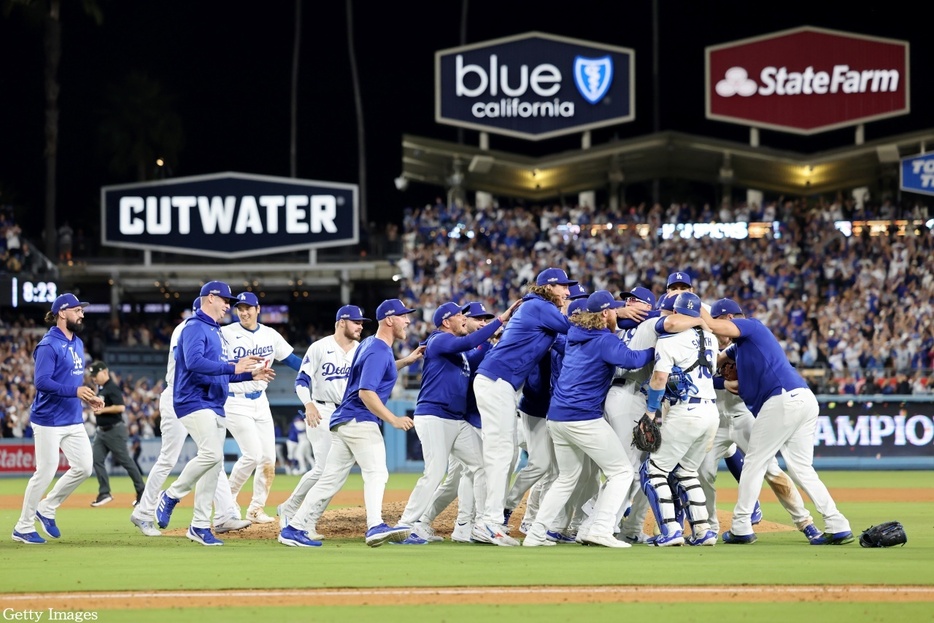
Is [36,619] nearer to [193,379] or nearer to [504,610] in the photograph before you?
[504,610]

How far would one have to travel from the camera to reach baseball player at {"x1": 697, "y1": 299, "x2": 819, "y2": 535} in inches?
450

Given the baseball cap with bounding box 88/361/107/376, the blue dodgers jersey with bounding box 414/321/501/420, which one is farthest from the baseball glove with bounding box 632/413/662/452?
the baseball cap with bounding box 88/361/107/376

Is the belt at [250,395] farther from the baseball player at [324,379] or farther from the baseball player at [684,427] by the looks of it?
the baseball player at [684,427]

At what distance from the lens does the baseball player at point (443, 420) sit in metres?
11.5

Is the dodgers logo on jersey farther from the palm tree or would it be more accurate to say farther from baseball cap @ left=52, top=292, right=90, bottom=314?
baseball cap @ left=52, top=292, right=90, bottom=314

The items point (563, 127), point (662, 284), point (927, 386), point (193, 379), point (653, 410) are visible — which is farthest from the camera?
point (563, 127)

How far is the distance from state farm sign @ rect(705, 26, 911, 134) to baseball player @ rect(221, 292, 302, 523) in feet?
85.4

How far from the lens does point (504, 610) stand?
7.38m

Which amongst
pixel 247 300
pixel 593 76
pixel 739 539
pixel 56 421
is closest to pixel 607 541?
pixel 739 539

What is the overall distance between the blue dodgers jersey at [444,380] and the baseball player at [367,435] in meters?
0.54

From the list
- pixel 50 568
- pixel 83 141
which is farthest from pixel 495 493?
pixel 83 141

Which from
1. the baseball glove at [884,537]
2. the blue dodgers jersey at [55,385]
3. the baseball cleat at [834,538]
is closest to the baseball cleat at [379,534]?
the blue dodgers jersey at [55,385]

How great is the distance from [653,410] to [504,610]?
148 inches

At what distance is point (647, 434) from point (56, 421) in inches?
218
